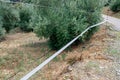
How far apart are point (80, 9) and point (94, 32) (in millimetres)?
1272

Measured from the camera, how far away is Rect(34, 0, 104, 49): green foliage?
34.3 ft

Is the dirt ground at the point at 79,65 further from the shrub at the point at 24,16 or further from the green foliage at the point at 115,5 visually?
the green foliage at the point at 115,5

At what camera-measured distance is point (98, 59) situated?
281 inches

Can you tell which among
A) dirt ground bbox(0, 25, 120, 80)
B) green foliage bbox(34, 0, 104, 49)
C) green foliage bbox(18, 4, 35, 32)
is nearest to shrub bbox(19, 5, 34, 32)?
green foliage bbox(18, 4, 35, 32)

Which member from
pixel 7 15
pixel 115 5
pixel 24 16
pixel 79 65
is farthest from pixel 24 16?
pixel 79 65

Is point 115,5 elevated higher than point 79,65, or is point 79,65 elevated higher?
point 79,65

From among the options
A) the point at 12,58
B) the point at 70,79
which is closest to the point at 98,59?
the point at 70,79

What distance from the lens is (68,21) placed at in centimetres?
1060

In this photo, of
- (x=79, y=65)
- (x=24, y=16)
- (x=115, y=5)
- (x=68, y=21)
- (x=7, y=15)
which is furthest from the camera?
(x=115, y=5)

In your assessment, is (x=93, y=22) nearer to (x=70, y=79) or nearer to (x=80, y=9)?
(x=80, y=9)

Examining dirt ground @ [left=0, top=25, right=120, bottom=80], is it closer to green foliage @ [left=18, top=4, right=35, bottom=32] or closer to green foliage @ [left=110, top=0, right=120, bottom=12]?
green foliage @ [left=18, top=4, right=35, bottom=32]

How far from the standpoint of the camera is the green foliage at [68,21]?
1045 cm

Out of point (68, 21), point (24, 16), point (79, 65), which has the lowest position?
point (24, 16)

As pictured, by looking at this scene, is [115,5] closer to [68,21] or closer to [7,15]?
[7,15]
